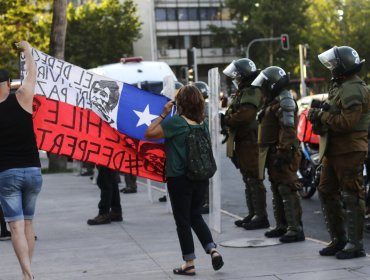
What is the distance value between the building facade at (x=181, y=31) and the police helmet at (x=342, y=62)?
71.5m

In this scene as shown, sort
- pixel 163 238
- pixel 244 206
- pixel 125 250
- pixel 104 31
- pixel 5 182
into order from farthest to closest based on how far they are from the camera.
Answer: pixel 104 31 < pixel 244 206 < pixel 163 238 < pixel 125 250 < pixel 5 182

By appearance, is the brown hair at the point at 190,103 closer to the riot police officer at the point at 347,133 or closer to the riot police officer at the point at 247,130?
the riot police officer at the point at 347,133

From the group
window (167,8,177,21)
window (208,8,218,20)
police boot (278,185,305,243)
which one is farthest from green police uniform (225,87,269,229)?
window (208,8,218,20)

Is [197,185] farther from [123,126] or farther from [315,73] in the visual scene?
[315,73]

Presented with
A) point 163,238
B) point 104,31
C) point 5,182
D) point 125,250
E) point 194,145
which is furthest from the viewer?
point 104,31

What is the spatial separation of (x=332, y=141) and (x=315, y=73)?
57836 millimetres

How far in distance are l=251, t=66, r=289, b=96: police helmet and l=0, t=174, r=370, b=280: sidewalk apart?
160cm

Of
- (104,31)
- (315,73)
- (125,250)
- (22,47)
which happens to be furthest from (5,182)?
→ (315,73)

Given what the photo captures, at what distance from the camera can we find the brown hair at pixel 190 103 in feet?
22.2

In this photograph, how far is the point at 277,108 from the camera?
26.8 ft

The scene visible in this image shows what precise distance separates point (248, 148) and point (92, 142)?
179 centimetres

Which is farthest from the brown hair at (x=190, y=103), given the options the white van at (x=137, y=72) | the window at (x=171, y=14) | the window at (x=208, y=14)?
the window at (x=208, y=14)

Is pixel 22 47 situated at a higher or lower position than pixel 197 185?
higher

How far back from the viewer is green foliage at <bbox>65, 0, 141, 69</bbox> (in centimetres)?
6025
